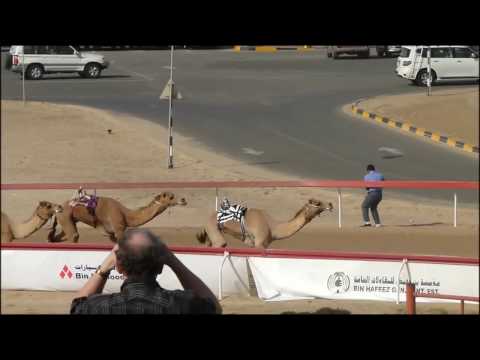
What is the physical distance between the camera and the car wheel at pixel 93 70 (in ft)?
80.8

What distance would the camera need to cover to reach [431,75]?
19.2m

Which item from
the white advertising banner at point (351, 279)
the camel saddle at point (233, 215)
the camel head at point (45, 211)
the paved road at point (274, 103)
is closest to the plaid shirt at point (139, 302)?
the white advertising banner at point (351, 279)

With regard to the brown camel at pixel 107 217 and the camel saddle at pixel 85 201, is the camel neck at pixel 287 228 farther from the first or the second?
the camel saddle at pixel 85 201

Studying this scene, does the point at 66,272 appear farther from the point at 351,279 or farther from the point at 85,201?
the point at 351,279

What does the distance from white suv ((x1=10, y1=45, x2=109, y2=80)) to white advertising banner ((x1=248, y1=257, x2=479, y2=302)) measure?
53.2 feet

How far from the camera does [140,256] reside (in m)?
2.75

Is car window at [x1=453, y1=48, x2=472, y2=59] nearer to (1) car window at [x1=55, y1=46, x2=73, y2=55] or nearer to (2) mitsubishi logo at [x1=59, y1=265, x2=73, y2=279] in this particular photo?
(2) mitsubishi logo at [x1=59, y1=265, x2=73, y2=279]

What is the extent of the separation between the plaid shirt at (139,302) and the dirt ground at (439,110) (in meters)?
17.4

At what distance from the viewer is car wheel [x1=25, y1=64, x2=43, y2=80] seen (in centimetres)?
2395

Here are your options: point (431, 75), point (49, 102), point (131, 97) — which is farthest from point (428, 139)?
point (49, 102)

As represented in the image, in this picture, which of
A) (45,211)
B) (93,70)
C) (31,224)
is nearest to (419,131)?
(93,70)

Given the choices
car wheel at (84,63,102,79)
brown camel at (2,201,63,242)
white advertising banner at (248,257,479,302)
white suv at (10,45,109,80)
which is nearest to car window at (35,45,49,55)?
white suv at (10,45,109,80)

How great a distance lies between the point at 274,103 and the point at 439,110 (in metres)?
3.95
